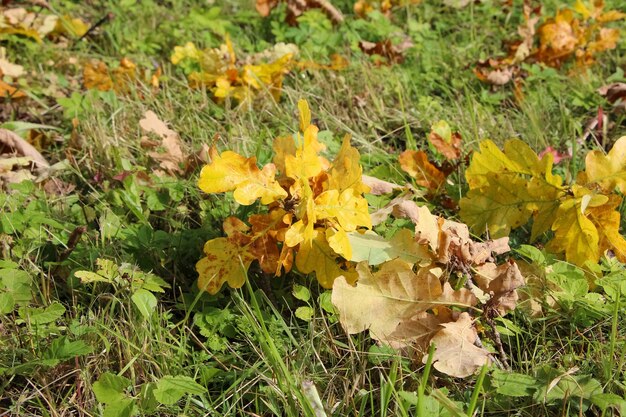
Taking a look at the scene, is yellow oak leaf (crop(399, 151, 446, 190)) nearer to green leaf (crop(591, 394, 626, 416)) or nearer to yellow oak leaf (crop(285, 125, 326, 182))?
yellow oak leaf (crop(285, 125, 326, 182))

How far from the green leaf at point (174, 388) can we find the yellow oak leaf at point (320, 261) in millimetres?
376

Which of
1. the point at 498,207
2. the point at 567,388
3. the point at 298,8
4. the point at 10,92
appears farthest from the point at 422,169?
the point at 10,92

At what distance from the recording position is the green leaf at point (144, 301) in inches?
65.6

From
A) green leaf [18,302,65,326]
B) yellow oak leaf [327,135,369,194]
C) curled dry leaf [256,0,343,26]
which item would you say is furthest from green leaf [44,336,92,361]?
curled dry leaf [256,0,343,26]

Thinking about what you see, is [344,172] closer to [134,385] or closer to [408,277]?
[408,277]

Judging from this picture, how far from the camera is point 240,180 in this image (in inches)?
66.3

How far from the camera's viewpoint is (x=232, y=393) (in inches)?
63.6

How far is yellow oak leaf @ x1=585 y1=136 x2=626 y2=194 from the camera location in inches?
73.0

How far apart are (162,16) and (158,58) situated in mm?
418

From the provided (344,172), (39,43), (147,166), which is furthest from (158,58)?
(344,172)

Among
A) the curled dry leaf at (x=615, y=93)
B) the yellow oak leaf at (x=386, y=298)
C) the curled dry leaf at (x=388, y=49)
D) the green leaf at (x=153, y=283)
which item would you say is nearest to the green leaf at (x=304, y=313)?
the yellow oak leaf at (x=386, y=298)

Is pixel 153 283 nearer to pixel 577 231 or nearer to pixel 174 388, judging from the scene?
pixel 174 388

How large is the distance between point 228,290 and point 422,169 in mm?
761

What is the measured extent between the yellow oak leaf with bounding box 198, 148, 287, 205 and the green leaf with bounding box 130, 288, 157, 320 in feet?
0.97
